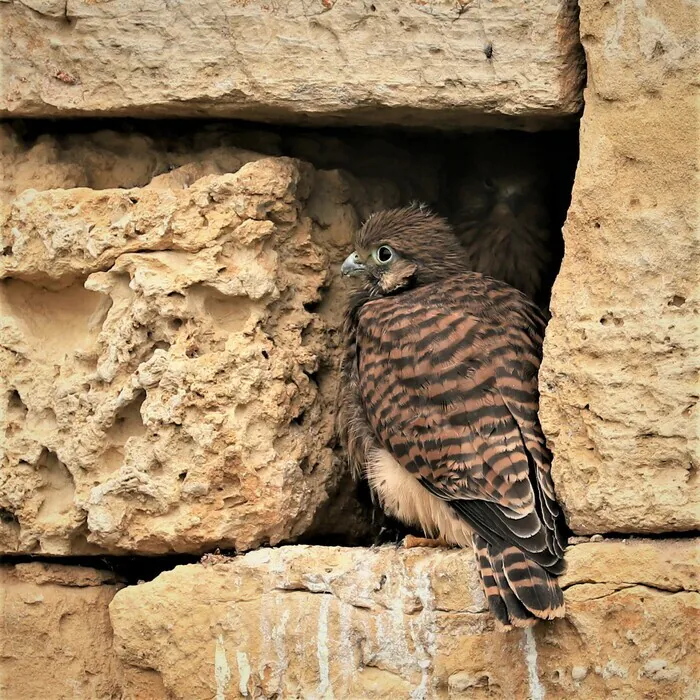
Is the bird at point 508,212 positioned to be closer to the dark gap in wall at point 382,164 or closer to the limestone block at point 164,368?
the dark gap in wall at point 382,164

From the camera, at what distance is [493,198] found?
529 cm

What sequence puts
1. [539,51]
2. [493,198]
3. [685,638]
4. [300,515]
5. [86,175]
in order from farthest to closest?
[493,198], [86,175], [300,515], [539,51], [685,638]

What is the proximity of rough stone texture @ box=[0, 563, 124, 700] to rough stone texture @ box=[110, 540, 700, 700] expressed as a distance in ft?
0.93

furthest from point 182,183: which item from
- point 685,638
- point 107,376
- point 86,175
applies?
point 685,638

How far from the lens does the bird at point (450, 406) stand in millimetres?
3715

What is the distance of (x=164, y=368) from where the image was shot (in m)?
4.06

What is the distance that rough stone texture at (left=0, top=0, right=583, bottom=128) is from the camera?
154 inches

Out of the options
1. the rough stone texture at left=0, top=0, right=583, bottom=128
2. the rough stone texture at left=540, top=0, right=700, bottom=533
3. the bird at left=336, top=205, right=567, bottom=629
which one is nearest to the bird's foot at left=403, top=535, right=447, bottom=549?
the bird at left=336, top=205, right=567, bottom=629

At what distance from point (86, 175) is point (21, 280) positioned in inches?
17.5

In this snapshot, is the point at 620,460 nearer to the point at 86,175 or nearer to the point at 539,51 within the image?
the point at 539,51

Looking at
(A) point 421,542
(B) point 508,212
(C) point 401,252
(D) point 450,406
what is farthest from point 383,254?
(A) point 421,542

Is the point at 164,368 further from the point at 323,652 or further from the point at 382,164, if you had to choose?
the point at 382,164

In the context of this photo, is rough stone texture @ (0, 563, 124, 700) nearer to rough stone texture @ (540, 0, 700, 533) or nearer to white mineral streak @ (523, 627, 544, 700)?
white mineral streak @ (523, 627, 544, 700)

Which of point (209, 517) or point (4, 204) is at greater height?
point (4, 204)
